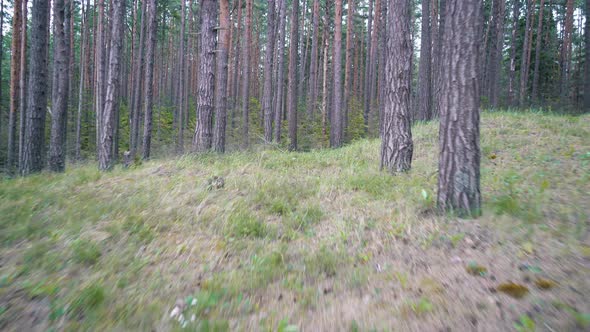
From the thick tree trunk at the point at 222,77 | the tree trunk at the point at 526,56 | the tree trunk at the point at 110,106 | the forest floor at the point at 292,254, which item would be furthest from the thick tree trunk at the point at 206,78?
the tree trunk at the point at 526,56

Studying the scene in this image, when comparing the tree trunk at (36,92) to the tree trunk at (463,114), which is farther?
the tree trunk at (36,92)

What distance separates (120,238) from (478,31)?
16.6ft

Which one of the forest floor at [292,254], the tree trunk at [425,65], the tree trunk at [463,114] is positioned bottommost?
the forest floor at [292,254]

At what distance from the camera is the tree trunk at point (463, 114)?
4516 mm

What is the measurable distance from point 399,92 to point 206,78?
5.07m

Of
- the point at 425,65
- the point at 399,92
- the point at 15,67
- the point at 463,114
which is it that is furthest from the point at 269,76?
the point at 463,114

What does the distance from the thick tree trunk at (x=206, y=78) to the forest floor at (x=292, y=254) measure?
3097mm

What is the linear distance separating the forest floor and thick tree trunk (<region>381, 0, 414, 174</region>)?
0.99 meters

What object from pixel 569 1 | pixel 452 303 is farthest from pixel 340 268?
pixel 569 1

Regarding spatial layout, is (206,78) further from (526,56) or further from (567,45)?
(567,45)

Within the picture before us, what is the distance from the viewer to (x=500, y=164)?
7.13m

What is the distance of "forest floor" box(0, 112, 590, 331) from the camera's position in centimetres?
267

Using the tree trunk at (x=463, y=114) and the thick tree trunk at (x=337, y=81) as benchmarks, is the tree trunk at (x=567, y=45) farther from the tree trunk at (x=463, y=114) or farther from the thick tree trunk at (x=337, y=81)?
the tree trunk at (x=463, y=114)

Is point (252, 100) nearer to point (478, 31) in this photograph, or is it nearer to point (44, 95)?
point (44, 95)
